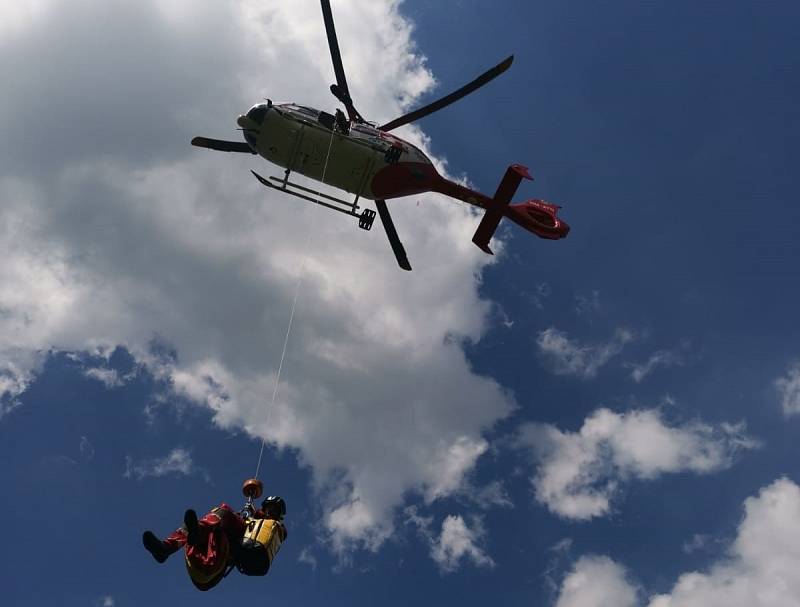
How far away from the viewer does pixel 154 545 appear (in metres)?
12.0

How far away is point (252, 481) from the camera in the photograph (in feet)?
45.9

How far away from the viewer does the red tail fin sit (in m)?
24.0

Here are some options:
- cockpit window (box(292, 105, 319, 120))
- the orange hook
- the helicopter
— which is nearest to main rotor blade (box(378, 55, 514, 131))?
the helicopter

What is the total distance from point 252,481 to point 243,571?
206 centimetres

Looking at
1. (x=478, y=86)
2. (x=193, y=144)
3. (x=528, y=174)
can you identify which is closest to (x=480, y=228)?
(x=528, y=174)

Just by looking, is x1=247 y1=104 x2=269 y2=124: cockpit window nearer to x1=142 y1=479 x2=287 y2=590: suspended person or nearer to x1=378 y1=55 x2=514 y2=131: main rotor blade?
x1=378 y1=55 x2=514 y2=131: main rotor blade

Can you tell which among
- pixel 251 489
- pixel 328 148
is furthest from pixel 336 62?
pixel 251 489

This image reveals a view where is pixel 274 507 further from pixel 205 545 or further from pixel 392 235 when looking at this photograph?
pixel 392 235

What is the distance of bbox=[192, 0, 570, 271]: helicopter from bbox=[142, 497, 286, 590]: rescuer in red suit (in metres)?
12.0

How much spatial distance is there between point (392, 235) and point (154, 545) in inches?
634

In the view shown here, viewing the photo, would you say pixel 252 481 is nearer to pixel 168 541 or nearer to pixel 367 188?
pixel 168 541

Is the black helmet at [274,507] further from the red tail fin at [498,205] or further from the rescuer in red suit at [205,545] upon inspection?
the red tail fin at [498,205]

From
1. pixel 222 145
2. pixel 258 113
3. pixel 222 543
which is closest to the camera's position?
pixel 222 543

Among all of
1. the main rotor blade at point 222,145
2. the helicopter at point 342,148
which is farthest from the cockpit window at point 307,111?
the main rotor blade at point 222,145
